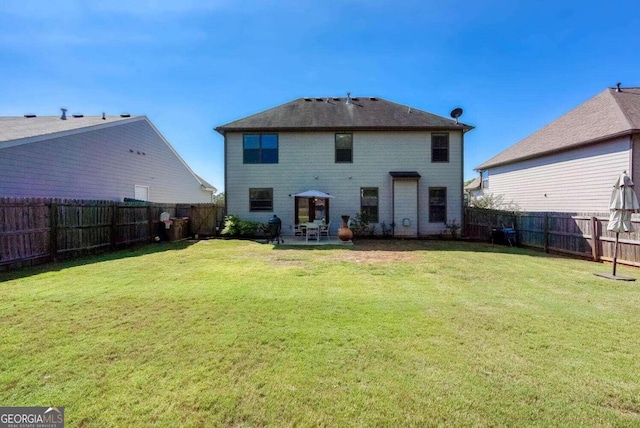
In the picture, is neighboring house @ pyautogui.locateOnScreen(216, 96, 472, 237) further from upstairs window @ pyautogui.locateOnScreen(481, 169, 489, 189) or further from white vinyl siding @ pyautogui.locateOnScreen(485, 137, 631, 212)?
upstairs window @ pyautogui.locateOnScreen(481, 169, 489, 189)

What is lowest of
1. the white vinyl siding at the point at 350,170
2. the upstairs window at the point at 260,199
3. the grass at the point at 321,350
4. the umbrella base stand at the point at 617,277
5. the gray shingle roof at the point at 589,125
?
the umbrella base stand at the point at 617,277

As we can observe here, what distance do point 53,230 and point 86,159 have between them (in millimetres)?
5902

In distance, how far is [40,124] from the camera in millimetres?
12094

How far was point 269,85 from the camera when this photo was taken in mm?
14664

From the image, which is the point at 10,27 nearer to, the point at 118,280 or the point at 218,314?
the point at 118,280

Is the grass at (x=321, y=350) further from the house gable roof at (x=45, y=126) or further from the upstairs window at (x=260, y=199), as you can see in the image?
the upstairs window at (x=260, y=199)

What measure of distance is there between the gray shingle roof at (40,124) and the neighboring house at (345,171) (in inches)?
228

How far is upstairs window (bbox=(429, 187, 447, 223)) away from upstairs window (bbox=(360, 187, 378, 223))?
2667mm

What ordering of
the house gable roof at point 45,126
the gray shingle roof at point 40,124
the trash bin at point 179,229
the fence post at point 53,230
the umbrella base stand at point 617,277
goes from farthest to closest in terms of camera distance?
the trash bin at point 179,229
the gray shingle roof at point 40,124
the house gable roof at point 45,126
the fence post at point 53,230
the umbrella base stand at point 617,277

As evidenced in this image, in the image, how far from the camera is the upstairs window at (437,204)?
537 inches

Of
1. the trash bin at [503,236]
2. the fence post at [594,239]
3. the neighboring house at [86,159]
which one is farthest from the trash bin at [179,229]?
the fence post at [594,239]

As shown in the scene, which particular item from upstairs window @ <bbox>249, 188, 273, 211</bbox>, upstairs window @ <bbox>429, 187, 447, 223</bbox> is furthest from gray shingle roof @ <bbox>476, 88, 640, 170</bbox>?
upstairs window @ <bbox>249, 188, 273, 211</bbox>

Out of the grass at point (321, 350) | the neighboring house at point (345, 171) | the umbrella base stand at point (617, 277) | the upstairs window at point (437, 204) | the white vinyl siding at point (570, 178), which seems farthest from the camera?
the upstairs window at point (437, 204)

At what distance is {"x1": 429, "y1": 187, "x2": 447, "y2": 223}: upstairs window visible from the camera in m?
13.6
